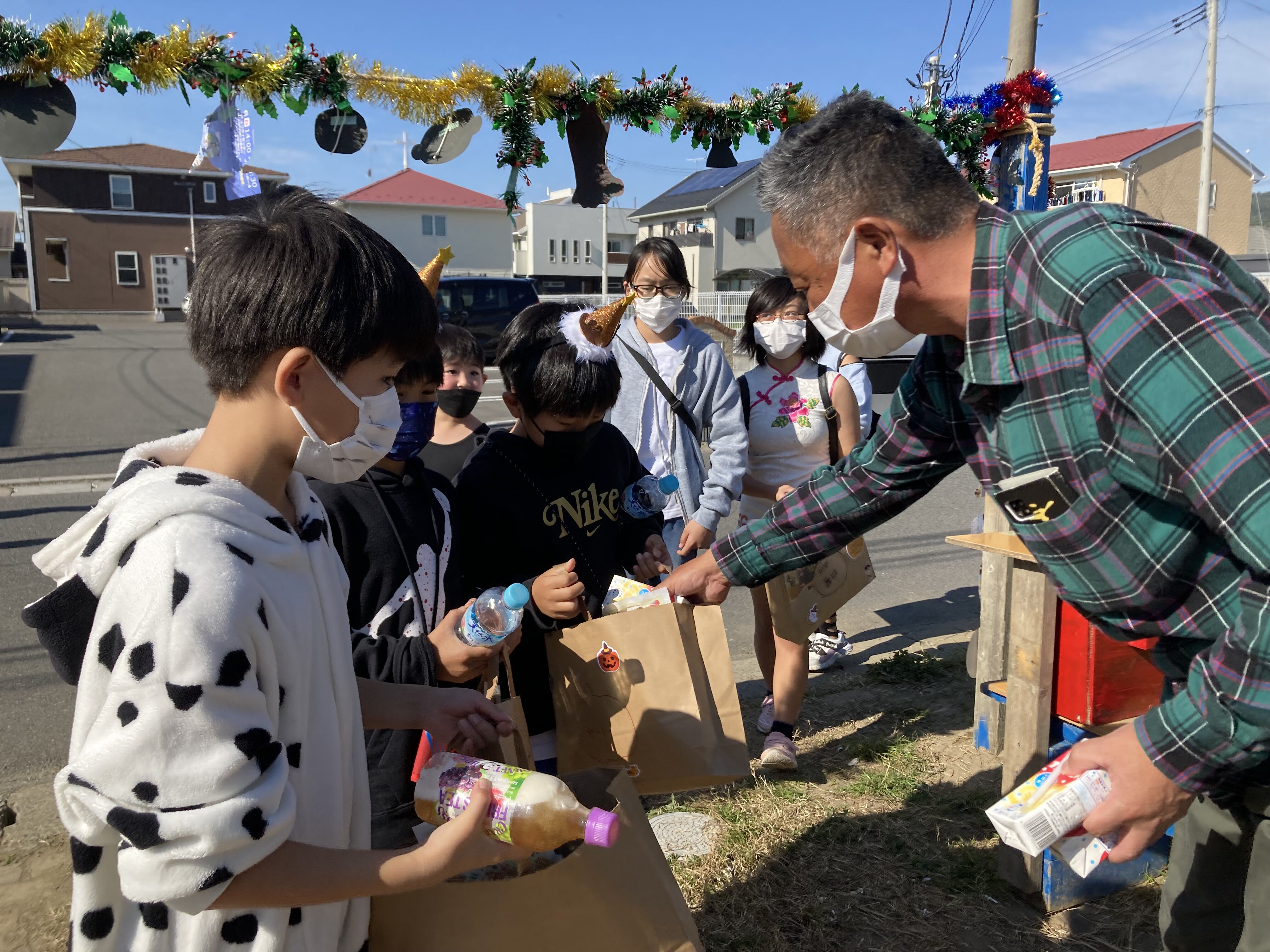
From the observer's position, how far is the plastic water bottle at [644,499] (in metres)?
2.86

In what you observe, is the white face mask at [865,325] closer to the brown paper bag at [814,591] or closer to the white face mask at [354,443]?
the white face mask at [354,443]

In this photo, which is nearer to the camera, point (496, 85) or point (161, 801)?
point (161, 801)

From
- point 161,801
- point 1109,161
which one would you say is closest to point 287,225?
point 161,801

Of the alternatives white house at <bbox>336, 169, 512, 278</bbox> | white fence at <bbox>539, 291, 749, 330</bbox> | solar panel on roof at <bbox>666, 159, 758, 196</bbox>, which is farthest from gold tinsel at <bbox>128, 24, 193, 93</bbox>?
white house at <bbox>336, 169, 512, 278</bbox>

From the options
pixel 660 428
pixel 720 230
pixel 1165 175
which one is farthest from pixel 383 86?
pixel 1165 175

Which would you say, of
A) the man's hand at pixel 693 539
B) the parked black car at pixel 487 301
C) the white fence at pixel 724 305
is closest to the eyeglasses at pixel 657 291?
the man's hand at pixel 693 539

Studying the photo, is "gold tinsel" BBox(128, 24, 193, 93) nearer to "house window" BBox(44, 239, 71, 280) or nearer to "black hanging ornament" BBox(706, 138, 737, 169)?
"black hanging ornament" BBox(706, 138, 737, 169)

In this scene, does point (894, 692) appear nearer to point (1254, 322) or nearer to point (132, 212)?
point (1254, 322)

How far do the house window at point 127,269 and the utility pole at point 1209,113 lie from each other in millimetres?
43231

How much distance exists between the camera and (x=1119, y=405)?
144 centimetres

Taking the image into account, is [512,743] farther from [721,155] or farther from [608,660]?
[721,155]

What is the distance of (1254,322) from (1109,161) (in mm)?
40896

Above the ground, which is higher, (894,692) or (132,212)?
(132,212)

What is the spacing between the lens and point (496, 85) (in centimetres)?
484
